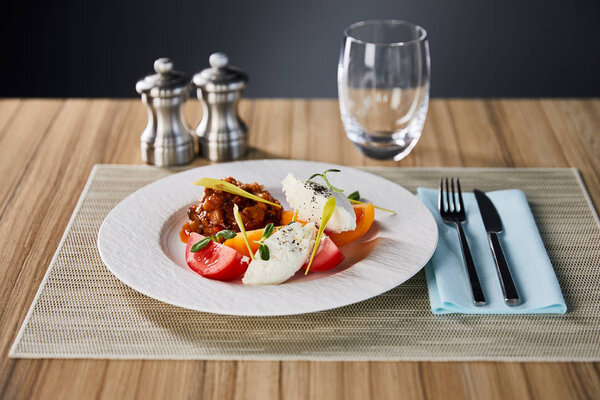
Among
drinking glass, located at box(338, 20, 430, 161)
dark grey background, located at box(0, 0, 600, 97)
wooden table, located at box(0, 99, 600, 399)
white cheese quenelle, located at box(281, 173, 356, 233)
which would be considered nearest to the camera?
wooden table, located at box(0, 99, 600, 399)

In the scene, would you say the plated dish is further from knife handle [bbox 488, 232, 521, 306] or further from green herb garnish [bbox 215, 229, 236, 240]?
knife handle [bbox 488, 232, 521, 306]

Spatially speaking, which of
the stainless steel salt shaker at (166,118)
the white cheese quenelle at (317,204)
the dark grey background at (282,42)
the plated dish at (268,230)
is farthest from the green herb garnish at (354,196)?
the dark grey background at (282,42)

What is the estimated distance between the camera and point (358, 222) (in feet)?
4.26

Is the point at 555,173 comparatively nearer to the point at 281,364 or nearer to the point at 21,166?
the point at 281,364

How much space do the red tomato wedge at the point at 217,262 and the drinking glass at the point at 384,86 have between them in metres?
0.58

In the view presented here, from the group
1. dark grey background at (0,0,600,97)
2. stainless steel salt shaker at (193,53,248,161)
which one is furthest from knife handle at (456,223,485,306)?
dark grey background at (0,0,600,97)

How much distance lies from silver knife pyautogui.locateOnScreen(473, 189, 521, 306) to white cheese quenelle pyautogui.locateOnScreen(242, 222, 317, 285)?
32cm

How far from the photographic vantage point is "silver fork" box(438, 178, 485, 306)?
114 centimetres

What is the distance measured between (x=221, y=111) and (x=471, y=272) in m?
0.76

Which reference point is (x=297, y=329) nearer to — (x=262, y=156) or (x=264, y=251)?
(x=264, y=251)

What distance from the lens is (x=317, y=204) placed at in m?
1.24

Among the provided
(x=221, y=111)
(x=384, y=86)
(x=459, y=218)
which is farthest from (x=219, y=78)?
(x=459, y=218)

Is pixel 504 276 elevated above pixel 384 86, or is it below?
below

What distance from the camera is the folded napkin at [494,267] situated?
112cm
